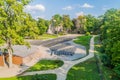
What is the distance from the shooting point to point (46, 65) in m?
35.0

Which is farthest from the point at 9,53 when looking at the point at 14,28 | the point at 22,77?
the point at 22,77

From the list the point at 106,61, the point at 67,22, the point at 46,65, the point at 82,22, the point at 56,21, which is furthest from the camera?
the point at 82,22

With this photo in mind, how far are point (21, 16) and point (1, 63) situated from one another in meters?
9.64

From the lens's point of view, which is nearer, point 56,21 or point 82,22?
point 56,21

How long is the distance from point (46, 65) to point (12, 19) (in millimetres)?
9801

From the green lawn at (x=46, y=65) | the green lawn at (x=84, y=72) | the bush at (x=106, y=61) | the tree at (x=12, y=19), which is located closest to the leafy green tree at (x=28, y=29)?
the tree at (x=12, y=19)

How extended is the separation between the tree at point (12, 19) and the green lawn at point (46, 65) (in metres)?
5.06

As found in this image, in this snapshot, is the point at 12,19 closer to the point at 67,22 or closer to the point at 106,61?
the point at 106,61

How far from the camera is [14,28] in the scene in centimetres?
3197

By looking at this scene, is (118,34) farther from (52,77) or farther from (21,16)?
(21,16)

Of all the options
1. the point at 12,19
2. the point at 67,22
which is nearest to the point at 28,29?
the point at 12,19

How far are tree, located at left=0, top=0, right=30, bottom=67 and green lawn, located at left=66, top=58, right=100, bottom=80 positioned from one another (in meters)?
9.49

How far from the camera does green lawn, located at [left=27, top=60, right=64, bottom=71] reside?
109 ft

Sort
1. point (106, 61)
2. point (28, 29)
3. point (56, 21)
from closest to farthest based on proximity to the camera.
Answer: point (28, 29) → point (106, 61) → point (56, 21)
